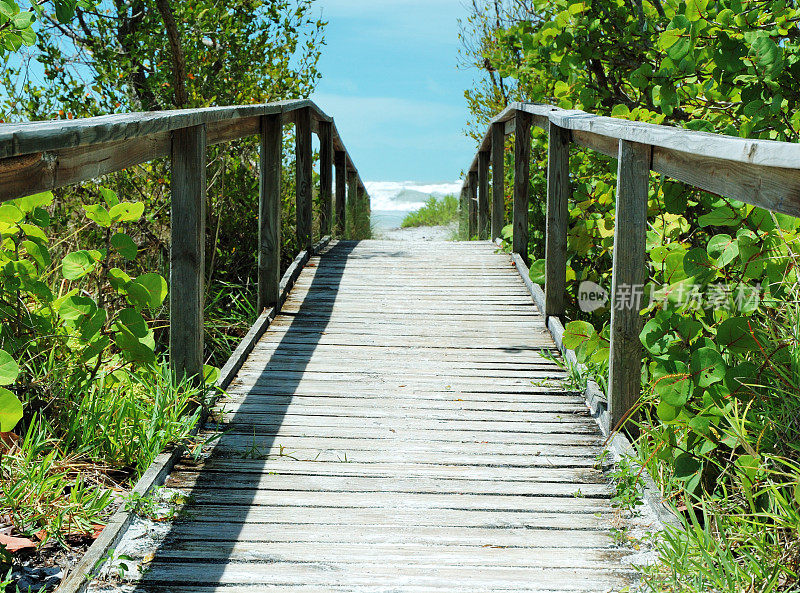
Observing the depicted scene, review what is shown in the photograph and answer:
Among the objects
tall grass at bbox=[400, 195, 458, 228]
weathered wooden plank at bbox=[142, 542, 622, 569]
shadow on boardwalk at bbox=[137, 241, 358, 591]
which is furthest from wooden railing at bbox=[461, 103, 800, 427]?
tall grass at bbox=[400, 195, 458, 228]

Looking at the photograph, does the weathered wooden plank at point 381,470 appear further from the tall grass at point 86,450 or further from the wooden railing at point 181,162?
the wooden railing at point 181,162

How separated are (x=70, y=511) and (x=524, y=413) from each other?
1.91m

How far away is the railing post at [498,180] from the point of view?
23.6 ft

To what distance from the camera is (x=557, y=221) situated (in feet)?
15.0

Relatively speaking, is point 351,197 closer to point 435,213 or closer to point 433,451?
point 435,213

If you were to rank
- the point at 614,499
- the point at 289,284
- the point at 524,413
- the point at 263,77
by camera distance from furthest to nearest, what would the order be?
the point at 263,77 < the point at 289,284 < the point at 524,413 < the point at 614,499

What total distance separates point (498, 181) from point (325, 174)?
64.0 inches

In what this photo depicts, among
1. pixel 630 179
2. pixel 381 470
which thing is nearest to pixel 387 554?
pixel 381 470

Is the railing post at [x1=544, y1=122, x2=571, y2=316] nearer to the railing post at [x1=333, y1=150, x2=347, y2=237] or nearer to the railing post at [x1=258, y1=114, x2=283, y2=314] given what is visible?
the railing post at [x1=258, y1=114, x2=283, y2=314]

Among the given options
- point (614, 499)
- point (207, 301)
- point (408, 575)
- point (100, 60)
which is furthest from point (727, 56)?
point (100, 60)

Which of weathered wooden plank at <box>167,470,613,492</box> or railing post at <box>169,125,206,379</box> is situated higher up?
railing post at <box>169,125,206,379</box>

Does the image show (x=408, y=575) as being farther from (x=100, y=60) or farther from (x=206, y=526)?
(x=100, y=60)

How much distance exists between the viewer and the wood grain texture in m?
7.20

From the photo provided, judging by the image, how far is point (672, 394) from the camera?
2529 millimetres
